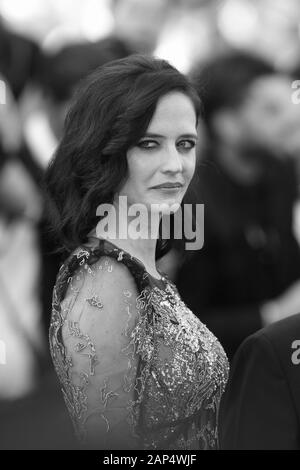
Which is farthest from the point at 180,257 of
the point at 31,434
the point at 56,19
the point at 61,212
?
the point at 56,19

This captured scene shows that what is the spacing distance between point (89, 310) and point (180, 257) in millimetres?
670

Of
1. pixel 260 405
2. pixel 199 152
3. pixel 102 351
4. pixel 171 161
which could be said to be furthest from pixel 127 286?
pixel 199 152

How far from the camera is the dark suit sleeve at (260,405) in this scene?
1303 millimetres

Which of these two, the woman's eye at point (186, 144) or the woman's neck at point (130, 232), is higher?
the woman's eye at point (186, 144)

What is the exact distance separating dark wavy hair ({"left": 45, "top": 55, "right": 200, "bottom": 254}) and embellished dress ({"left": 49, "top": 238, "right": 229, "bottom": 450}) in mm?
89

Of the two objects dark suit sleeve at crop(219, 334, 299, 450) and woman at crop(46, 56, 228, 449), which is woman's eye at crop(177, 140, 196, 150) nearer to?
woman at crop(46, 56, 228, 449)

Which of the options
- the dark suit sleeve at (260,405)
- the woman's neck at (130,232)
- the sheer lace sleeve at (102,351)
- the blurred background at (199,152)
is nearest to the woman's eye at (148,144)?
the woman's neck at (130,232)

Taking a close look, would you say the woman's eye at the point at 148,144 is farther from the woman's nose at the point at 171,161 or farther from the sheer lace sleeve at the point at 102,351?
the sheer lace sleeve at the point at 102,351

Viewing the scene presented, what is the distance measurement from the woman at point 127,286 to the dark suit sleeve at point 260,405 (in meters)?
0.26

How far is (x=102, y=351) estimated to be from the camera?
1547 millimetres

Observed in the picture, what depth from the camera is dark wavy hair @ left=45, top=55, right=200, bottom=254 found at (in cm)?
163

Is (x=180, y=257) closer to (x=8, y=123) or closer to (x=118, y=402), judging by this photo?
(x=118, y=402)

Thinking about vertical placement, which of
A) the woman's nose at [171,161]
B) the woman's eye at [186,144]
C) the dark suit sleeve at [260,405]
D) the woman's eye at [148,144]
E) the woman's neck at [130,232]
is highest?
the woman's eye at [186,144]

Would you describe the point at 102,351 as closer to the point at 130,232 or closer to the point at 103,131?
the point at 130,232
